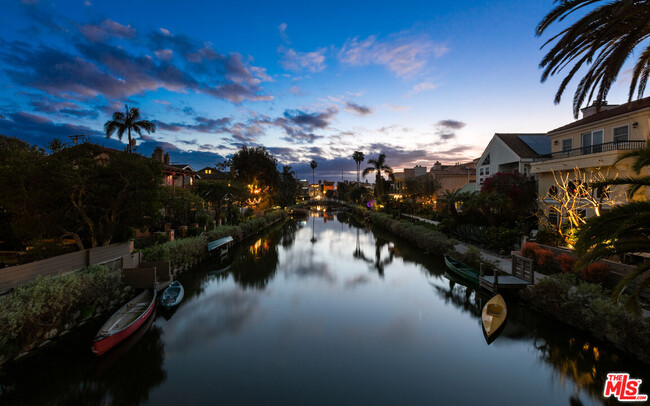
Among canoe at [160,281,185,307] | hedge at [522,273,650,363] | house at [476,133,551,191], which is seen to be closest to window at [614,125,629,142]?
house at [476,133,551,191]

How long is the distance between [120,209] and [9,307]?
6.99 metres

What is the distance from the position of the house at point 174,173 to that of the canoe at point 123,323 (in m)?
21.3

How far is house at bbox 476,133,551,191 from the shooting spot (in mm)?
28672

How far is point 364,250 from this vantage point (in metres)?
30.8

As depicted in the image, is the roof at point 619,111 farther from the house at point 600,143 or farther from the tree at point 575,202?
the tree at point 575,202

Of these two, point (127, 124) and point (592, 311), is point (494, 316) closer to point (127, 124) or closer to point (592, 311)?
point (592, 311)

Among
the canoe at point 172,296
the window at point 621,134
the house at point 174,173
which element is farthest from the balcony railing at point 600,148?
the house at point 174,173

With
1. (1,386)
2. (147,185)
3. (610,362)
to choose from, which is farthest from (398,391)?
(147,185)

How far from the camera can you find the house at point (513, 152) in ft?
94.1

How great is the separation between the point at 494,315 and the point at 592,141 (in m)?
17.4

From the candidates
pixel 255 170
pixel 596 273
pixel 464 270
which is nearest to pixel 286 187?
pixel 255 170

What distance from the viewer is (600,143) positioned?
66.4ft

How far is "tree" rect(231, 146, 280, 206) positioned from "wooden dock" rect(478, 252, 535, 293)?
119 ft

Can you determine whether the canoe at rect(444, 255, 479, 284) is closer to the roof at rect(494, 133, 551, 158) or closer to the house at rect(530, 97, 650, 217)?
the house at rect(530, 97, 650, 217)
